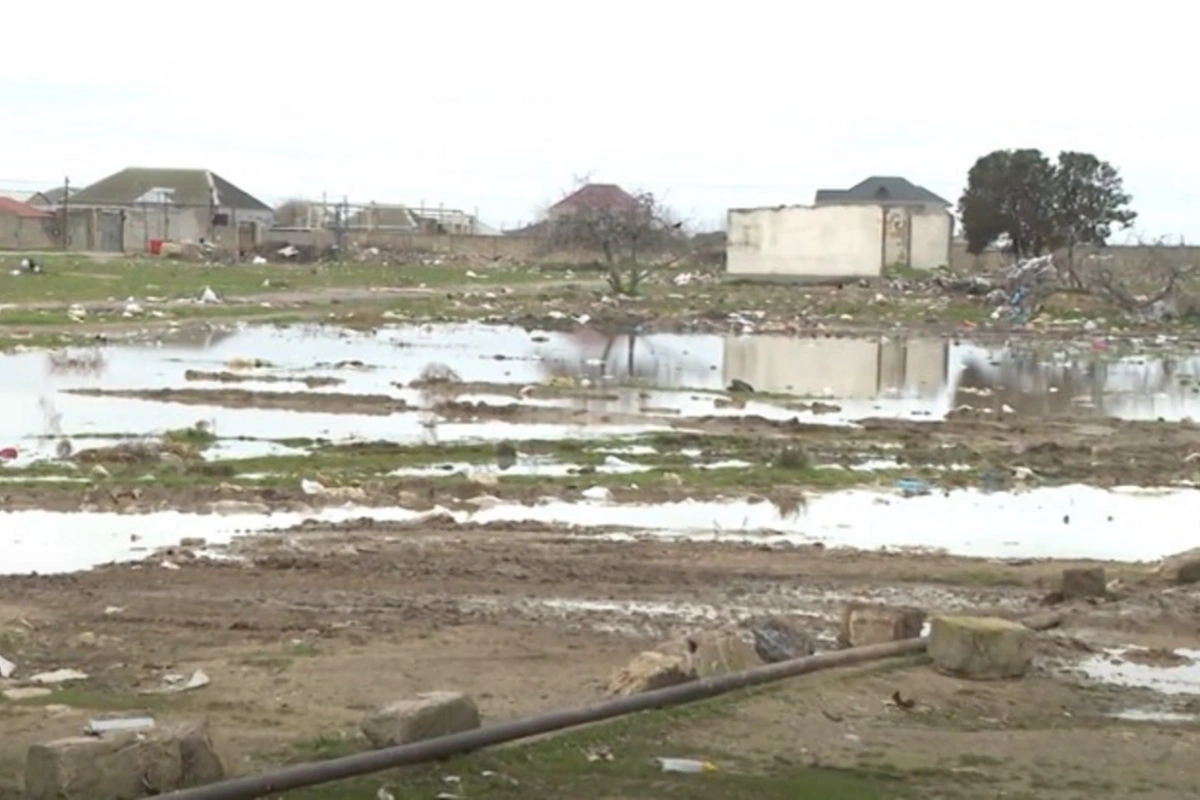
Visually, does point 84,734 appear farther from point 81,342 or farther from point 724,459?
point 81,342

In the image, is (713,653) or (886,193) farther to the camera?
(886,193)

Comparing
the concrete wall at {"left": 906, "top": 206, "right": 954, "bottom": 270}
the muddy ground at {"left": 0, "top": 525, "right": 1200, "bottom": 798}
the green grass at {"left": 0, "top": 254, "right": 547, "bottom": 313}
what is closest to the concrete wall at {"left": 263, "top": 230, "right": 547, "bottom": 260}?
the green grass at {"left": 0, "top": 254, "right": 547, "bottom": 313}

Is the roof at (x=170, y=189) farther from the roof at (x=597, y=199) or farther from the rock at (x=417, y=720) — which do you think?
the rock at (x=417, y=720)

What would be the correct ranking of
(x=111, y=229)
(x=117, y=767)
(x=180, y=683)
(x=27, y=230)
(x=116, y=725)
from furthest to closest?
1. (x=111, y=229)
2. (x=27, y=230)
3. (x=180, y=683)
4. (x=116, y=725)
5. (x=117, y=767)

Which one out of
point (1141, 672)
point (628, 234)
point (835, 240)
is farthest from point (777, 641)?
point (835, 240)

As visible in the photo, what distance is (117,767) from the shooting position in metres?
5.58

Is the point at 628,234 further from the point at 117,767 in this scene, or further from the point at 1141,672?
the point at 117,767

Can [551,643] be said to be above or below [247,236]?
below

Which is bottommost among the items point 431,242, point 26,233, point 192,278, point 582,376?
point 582,376

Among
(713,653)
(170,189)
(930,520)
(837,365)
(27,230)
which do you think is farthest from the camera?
(170,189)

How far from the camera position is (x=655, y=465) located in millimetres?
14930

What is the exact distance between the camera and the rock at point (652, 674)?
703cm

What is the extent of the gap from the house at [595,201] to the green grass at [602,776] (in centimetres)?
4853

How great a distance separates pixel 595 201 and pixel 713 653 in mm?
51478
